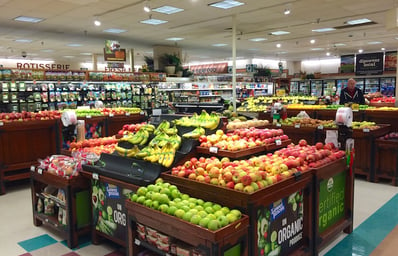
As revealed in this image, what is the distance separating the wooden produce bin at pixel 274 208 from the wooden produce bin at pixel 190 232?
0.47 feet

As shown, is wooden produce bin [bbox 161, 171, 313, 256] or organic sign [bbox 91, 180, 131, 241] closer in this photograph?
wooden produce bin [bbox 161, 171, 313, 256]

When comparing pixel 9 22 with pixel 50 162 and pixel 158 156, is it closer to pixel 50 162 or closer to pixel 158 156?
pixel 50 162

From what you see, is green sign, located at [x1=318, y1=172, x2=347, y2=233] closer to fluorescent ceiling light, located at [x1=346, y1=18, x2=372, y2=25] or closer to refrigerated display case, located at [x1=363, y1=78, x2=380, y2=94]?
fluorescent ceiling light, located at [x1=346, y1=18, x2=372, y2=25]

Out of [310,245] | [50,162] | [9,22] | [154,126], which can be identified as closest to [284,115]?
[154,126]

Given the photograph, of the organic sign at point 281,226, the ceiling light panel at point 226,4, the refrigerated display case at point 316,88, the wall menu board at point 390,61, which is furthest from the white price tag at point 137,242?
the refrigerated display case at point 316,88

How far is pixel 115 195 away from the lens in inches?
139

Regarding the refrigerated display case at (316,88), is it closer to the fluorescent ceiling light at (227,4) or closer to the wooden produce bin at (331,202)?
the fluorescent ceiling light at (227,4)

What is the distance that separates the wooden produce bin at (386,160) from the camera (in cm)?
606

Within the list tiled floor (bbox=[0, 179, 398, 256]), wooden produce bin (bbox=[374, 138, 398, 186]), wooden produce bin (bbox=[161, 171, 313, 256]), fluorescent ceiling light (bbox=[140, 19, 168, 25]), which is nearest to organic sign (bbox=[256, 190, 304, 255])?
wooden produce bin (bbox=[161, 171, 313, 256])

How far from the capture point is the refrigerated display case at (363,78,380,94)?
56.6 ft

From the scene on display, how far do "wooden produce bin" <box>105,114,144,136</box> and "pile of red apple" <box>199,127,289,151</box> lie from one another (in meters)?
4.34

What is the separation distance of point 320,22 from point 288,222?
9.51 meters

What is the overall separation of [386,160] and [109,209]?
514 centimetres

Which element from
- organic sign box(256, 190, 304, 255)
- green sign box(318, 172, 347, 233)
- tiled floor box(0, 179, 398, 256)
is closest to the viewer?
organic sign box(256, 190, 304, 255)
